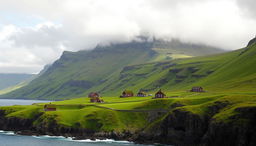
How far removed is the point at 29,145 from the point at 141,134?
1980 inches

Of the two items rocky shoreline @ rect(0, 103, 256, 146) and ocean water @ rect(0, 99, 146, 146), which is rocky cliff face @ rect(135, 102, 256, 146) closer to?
rocky shoreline @ rect(0, 103, 256, 146)

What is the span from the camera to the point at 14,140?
169500 mm

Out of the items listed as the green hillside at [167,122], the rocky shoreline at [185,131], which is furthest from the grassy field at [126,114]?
the rocky shoreline at [185,131]

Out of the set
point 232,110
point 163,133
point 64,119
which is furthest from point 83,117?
point 232,110

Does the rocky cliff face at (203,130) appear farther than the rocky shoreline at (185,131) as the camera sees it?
No

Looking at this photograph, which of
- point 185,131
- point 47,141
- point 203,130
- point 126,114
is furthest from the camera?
point 126,114

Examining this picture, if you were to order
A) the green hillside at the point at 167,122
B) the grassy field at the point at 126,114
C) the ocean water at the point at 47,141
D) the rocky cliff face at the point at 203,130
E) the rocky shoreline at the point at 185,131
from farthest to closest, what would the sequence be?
the grassy field at the point at 126,114
the ocean water at the point at 47,141
the green hillside at the point at 167,122
the rocky shoreline at the point at 185,131
the rocky cliff face at the point at 203,130

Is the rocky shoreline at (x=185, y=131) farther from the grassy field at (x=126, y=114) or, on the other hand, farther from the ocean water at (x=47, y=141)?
the ocean water at (x=47, y=141)

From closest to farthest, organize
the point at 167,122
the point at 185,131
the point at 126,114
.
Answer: the point at 185,131, the point at 167,122, the point at 126,114

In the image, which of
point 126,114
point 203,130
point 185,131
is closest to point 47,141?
point 126,114

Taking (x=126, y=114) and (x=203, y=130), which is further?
(x=126, y=114)

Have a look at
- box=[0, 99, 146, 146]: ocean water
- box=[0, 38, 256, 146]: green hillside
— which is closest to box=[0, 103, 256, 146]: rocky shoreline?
box=[0, 38, 256, 146]: green hillside

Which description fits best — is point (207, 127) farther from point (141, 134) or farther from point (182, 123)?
point (141, 134)

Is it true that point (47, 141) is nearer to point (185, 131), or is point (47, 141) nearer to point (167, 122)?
point (167, 122)
